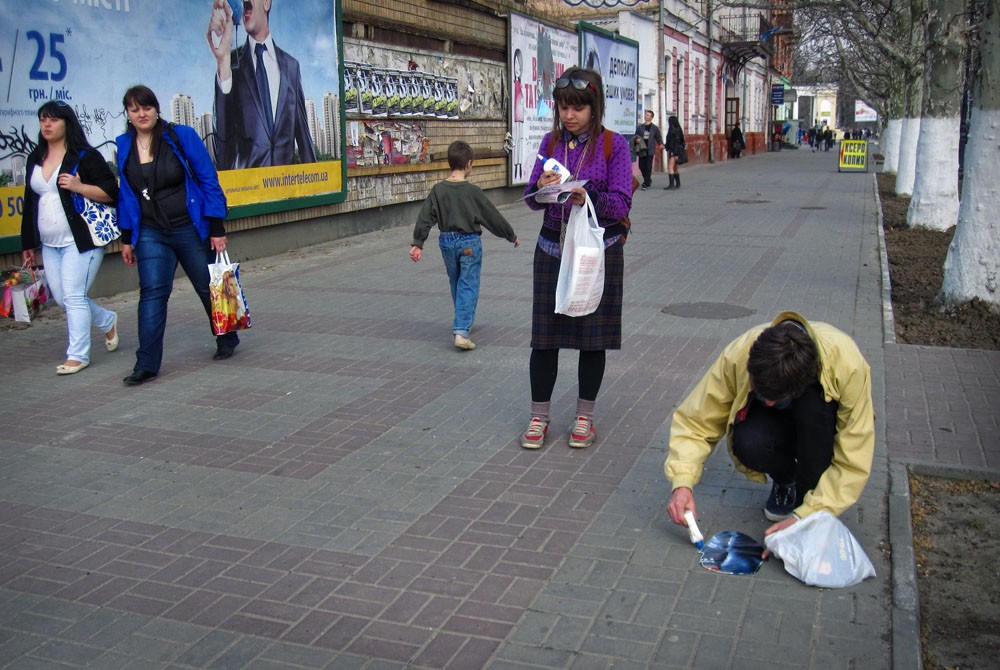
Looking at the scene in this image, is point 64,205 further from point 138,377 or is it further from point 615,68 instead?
point 615,68

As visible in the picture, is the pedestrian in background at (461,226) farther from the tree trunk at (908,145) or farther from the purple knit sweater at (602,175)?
the tree trunk at (908,145)

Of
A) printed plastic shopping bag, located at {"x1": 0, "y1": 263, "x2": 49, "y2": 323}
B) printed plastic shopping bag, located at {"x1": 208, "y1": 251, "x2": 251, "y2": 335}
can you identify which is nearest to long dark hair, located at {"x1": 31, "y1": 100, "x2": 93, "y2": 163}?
printed plastic shopping bag, located at {"x1": 0, "y1": 263, "x2": 49, "y2": 323}

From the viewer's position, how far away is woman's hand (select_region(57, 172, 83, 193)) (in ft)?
20.6

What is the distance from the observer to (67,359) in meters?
6.66

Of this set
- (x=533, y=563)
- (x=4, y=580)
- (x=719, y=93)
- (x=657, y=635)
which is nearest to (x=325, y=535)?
(x=533, y=563)

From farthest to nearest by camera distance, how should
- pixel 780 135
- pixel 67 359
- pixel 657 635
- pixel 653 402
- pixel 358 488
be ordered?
pixel 780 135 < pixel 67 359 < pixel 653 402 < pixel 358 488 < pixel 657 635

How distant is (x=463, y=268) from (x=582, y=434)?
96.4 inches

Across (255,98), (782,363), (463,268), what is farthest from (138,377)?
(255,98)

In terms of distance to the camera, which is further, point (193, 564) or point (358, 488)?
point (358, 488)

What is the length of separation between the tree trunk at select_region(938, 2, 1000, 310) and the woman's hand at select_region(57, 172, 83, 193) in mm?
6794

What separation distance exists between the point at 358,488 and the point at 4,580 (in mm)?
1482

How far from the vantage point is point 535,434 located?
4.96m

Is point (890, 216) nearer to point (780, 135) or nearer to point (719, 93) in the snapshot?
point (719, 93)

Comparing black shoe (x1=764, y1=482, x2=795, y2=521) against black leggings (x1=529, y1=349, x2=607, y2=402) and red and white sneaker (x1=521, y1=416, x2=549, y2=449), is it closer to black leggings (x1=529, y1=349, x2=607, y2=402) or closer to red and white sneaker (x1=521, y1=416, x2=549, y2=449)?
black leggings (x1=529, y1=349, x2=607, y2=402)
